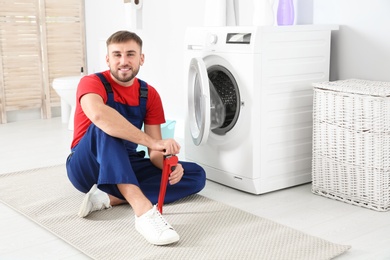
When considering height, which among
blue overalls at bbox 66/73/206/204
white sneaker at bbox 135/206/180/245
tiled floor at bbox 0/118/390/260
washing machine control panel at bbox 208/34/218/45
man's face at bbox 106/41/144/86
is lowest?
tiled floor at bbox 0/118/390/260

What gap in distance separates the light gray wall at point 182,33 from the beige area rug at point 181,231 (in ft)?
2.74

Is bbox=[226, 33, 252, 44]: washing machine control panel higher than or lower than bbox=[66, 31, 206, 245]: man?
higher

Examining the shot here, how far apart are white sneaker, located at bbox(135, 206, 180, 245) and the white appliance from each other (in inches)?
29.9

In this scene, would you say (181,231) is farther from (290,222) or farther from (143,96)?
(143,96)

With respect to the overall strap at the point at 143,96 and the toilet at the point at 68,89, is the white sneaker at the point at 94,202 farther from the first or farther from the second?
the toilet at the point at 68,89

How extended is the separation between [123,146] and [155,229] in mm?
431

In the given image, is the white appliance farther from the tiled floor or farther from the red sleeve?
the red sleeve

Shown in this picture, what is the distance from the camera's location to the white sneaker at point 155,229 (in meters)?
2.14

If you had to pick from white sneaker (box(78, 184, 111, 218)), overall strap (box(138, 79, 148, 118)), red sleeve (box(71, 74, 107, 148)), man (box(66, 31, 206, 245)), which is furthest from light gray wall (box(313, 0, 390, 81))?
white sneaker (box(78, 184, 111, 218))

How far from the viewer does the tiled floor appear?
2137 millimetres

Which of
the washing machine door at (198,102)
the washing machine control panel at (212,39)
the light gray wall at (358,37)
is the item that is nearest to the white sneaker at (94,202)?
the washing machine door at (198,102)

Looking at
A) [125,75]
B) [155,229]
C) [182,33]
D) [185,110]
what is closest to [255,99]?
[185,110]

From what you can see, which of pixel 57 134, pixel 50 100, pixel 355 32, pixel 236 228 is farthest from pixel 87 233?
pixel 50 100

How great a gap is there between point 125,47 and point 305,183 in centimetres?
133
